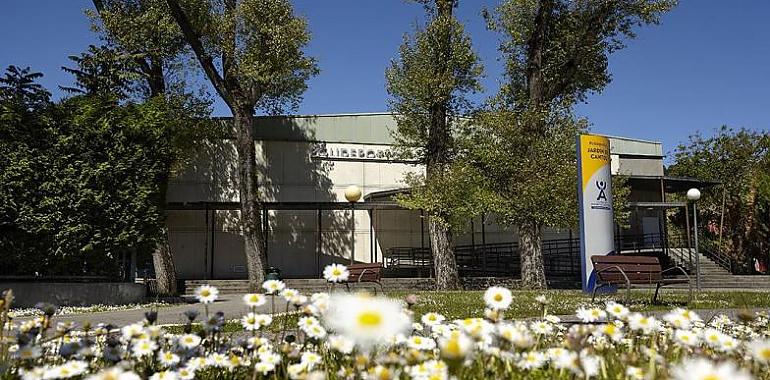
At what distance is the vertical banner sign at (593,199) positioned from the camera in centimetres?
1376

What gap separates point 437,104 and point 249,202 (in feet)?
20.9

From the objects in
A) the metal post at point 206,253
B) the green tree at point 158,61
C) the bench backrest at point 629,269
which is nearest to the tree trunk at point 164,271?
the green tree at point 158,61

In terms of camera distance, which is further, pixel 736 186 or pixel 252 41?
pixel 736 186

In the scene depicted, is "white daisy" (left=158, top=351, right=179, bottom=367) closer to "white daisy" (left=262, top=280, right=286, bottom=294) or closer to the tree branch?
"white daisy" (left=262, top=280, right=286, bottom=294)

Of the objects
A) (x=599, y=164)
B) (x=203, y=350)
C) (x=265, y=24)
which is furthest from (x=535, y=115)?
(x=203, y=350)

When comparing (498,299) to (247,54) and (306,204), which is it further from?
(306,204)

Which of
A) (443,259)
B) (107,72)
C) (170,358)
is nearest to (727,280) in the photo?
(443,259)

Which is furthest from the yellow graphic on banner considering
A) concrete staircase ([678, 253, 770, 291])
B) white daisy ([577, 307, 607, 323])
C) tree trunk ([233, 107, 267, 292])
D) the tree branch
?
white daisy ([577, 307, 607, 323])

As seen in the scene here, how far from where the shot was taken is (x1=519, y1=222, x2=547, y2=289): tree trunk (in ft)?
61.2

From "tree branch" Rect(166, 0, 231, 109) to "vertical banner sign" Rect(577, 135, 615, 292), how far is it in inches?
434

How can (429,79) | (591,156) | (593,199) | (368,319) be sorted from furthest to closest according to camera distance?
(429,79) → (591,156) → (593,199) → (368,319)

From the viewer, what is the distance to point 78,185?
1387cm

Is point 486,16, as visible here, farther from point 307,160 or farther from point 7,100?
point 7,100

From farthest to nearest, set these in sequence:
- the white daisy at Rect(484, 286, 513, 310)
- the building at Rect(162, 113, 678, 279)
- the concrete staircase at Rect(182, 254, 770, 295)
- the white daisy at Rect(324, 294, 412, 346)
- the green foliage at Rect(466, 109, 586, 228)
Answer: the building at Rect(162, 113, 678, 279), the concrete staircase at Rect(182, 254, 770, 295), the green foliage at Rect(466, 109, 586, 228), the white daisy at Rect(484, 286, 513, 310), the white daisy at Rect(324, 294, 412, 346)
